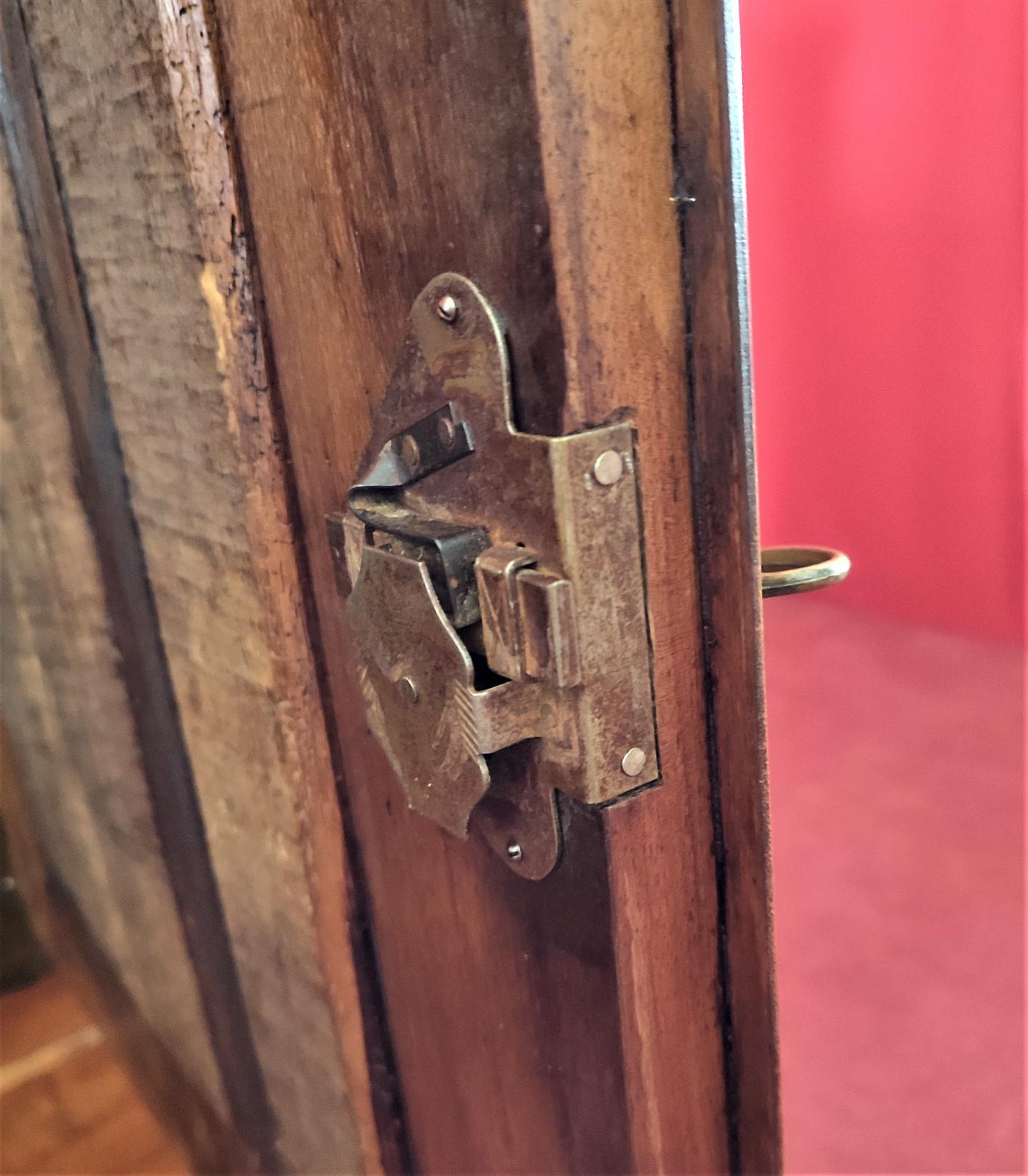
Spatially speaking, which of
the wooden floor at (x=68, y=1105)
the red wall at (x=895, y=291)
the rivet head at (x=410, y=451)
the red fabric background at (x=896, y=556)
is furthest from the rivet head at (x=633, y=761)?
the red wall at (x=895, y=291)

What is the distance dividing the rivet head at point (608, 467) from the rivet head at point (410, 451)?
0.23 feet

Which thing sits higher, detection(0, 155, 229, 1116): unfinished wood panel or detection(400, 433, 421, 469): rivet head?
detection(400, 433, 421, 469): rivet head

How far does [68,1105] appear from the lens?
940 mm

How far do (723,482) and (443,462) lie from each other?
86mm

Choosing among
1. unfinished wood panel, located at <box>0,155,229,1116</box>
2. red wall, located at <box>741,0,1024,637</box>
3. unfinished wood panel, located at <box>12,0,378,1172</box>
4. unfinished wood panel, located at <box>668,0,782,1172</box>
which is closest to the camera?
unfinished wood panel, located at <box>668,0,782,1172</box>

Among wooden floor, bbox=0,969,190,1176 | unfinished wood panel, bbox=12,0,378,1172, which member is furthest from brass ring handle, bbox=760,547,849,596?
wooden floor, bbox=0,969,190,1176

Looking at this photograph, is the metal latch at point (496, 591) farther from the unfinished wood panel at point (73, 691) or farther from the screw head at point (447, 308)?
the unfinished wood panel at point (73, 691)

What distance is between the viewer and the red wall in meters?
1.53

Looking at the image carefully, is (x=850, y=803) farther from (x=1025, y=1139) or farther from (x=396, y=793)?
(x=396, y=793)

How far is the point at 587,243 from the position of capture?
0.86 feet

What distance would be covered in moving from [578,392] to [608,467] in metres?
0.02

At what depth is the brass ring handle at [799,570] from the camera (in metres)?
0.36

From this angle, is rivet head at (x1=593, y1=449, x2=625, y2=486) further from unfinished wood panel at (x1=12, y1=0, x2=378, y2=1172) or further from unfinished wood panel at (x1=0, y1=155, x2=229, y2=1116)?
unfinished wood panel at (x1=0, y1=155, x2=229, y2=1116)

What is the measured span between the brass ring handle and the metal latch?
8cm
